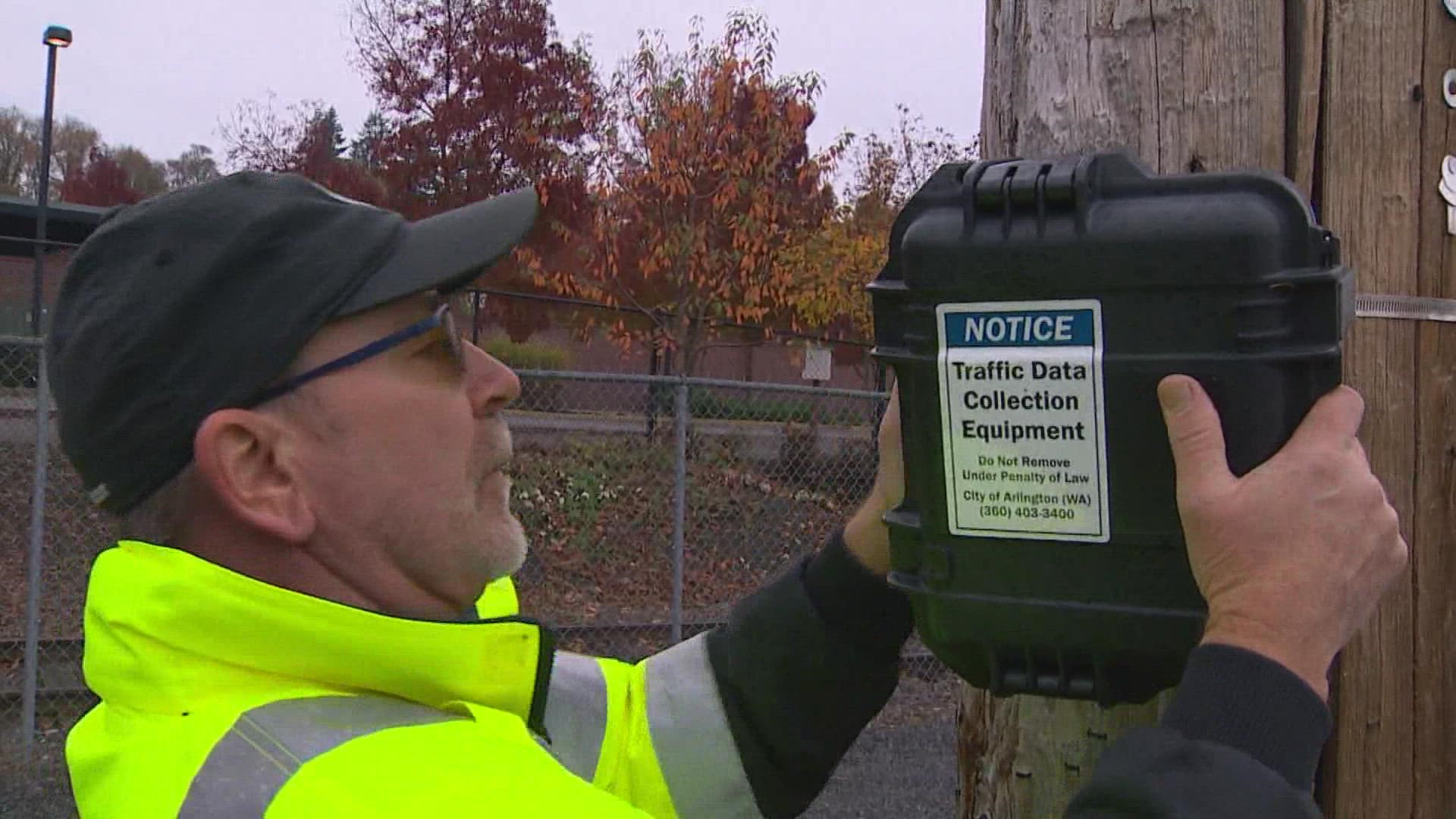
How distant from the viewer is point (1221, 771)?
1106 mm

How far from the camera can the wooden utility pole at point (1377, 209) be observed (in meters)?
1.59

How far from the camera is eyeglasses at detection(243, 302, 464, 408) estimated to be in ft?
5.04

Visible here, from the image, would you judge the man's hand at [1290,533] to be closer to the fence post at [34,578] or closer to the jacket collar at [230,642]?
the jacket collar at [230,642]

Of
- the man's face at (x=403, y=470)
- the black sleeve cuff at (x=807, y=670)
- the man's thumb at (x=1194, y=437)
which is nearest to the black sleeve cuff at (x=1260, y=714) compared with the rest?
the man's thumb at (x=1194, y=437)

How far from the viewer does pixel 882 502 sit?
1.78 metres

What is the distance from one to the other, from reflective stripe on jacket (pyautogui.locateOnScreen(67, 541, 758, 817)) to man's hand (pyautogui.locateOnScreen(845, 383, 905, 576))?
0.49 meters

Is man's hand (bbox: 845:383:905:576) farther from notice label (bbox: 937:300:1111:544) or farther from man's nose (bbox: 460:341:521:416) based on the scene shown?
man's nose (bbox: 460:341:521:416)

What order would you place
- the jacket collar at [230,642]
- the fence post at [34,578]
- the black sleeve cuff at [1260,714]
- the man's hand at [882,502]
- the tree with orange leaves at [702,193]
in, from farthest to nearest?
1. the tree with orange leaves at [702,193]
2. the fence post at [34,578]
3. the man's hand at [882,502]
4. the jacket collar at [230,642]
5. the black sleeve cuff at [1260,714]

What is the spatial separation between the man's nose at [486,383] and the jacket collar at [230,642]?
1.15 ft

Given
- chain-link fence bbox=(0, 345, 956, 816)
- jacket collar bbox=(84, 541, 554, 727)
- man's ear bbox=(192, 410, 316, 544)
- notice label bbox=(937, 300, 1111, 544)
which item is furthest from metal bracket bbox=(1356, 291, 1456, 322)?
chain-link fence bbox=(0, 345, 956, 816)

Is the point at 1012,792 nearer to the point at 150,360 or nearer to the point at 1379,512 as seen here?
the point at 1379,512

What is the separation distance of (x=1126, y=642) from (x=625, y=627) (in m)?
6.32

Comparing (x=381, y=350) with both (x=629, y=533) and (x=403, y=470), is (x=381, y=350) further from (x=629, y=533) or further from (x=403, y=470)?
(x=629, y=533)

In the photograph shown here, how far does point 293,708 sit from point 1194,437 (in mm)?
969
